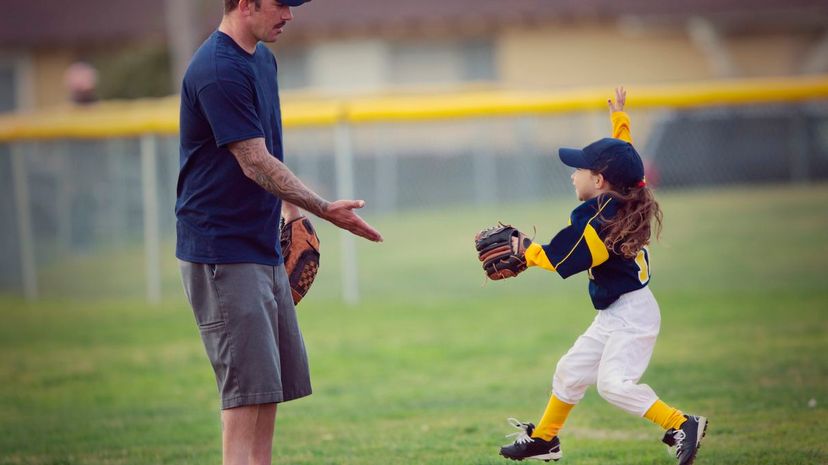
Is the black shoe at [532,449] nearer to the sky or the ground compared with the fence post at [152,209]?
nearer to the ground

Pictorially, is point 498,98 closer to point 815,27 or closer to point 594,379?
point 594,379

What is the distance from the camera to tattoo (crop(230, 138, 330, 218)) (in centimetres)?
438

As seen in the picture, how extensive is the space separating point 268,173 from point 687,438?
7.23ft

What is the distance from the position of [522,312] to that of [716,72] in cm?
1474

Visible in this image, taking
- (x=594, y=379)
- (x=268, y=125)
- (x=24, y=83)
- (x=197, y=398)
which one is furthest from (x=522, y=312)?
(x=24, y=83)

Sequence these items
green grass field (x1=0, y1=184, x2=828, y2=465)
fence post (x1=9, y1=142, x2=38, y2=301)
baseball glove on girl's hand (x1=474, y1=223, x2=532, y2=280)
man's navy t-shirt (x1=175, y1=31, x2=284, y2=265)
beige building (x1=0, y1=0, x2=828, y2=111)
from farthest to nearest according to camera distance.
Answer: beige building (x1=0, y1=0, x2=828, y2=111) < fence post (x1=9, y1=142, x2=38, y2=301) < green grass field (x1=0, y1=184, x2=828, y2=465) < baseball glove on girl's hand (x1=474, y1=223, x2=532, y2=280) < man's navy t-shirt (x1=175, y1=31, x2=284, y2=265)

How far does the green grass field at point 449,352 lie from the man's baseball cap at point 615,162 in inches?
61.2

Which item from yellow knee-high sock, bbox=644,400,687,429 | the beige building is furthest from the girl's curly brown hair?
the beige building

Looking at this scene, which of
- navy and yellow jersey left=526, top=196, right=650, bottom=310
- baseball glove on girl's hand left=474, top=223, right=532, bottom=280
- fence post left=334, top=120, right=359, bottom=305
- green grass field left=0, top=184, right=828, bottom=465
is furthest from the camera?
fence post left=334, top=120, right=359, bottom=305

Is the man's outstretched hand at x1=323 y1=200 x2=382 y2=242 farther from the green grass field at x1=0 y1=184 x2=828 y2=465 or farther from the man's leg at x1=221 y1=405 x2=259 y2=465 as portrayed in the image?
the green grass field at x1=0 y1=184 x2=828 y2=465

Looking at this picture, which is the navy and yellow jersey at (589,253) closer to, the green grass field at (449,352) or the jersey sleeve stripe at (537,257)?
the jersey sleeve stripe at (537,257)

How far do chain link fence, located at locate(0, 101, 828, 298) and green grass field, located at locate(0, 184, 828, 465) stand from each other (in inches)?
9.6

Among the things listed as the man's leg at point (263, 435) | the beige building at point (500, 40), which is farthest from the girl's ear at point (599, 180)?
the beige building at point (500, 40)

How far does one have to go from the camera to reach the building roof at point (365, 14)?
2442 cm
